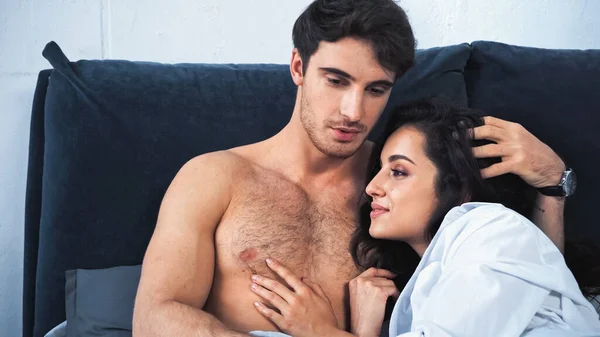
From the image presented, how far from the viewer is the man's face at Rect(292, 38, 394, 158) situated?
5.50 ft

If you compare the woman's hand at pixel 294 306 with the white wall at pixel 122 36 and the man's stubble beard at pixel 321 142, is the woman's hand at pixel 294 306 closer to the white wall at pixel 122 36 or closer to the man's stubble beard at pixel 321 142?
the man's stubble beard at pixel 321 142

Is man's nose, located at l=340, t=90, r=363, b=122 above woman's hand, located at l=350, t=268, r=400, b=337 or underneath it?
above

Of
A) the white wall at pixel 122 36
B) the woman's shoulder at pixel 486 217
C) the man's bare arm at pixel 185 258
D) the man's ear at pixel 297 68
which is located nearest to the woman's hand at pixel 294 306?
the man's bare arm at pixel 185 258

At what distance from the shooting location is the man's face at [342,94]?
66.0 inches

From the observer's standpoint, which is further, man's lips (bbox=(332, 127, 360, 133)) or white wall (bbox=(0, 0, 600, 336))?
white wall (bbox=(0, 0, 600, 336))

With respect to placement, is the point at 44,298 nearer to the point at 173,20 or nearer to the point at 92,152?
the point at 92,152

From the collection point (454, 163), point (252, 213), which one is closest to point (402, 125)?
point (454, 163)

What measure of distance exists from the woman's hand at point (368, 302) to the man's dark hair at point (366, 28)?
0.50 metres

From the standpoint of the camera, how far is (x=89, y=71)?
76.8 inches

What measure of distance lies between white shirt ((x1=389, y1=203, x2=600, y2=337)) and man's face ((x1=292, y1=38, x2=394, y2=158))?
349 millimetres

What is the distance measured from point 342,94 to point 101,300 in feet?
2.44

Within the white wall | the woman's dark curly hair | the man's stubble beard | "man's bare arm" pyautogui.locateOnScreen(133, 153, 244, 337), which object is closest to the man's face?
the man's stubble beard

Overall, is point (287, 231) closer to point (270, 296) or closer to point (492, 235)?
point (270, 296)

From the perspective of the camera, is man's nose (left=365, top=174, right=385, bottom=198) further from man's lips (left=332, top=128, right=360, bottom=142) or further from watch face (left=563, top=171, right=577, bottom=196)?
watch face (left=563, top=171, right=577, bottom=196)
